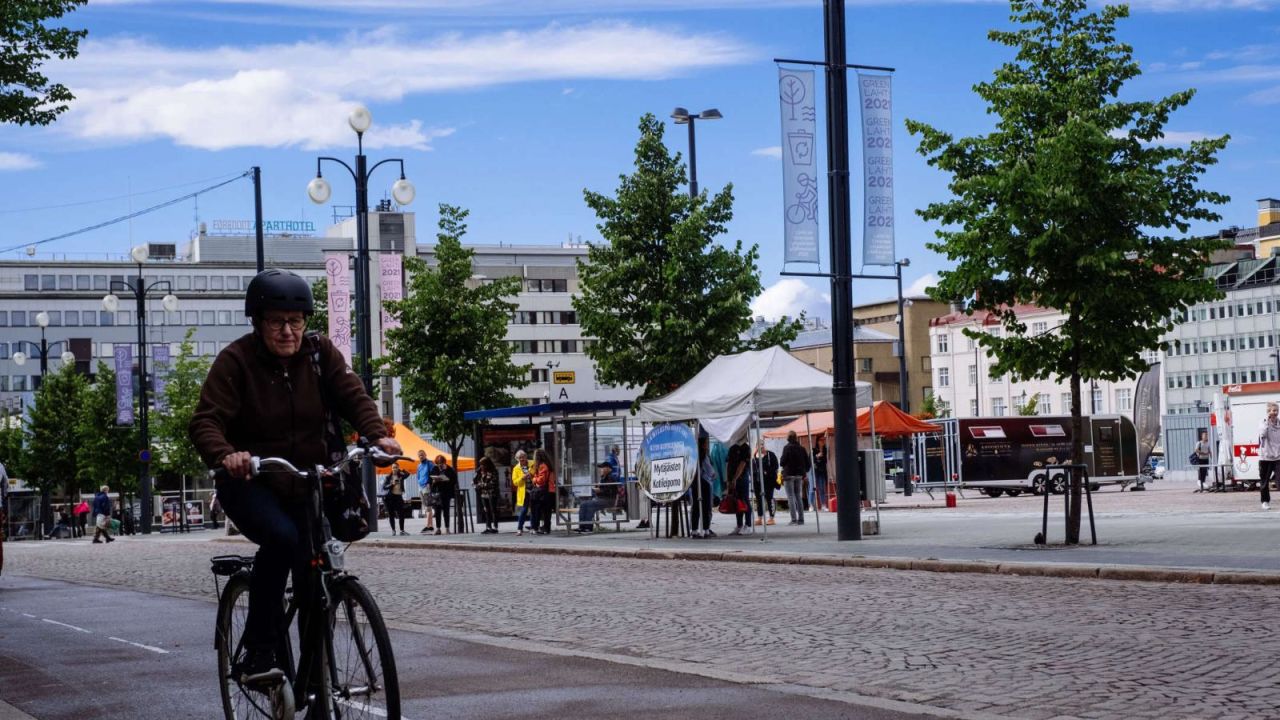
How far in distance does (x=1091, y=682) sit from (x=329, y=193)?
2866 centimetres

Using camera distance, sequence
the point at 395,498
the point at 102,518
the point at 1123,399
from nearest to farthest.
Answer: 1. the point at 395,498
2. the point at 102,518
3. the point at 1123,399

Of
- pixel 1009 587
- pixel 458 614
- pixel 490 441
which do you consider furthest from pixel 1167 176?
pixel 490 441

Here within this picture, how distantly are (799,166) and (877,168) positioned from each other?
1.27 m

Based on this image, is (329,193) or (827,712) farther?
(329,193)

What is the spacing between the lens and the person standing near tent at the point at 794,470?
3148 centimetres

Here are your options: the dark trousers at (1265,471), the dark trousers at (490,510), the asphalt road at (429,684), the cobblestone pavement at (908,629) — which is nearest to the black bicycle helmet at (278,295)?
the asphalt road at (429,684)

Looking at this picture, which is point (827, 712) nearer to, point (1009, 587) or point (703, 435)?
point (1009, 587)

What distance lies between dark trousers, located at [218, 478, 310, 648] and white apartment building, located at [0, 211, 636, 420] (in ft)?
399

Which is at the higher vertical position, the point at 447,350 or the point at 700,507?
the point at 447,350

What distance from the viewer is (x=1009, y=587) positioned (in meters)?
16.1

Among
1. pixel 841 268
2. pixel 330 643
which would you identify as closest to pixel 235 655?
pixel 330 643

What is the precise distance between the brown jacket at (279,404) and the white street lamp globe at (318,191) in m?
28.7

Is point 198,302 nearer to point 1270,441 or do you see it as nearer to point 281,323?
point 1270,441

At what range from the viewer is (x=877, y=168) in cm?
2420
